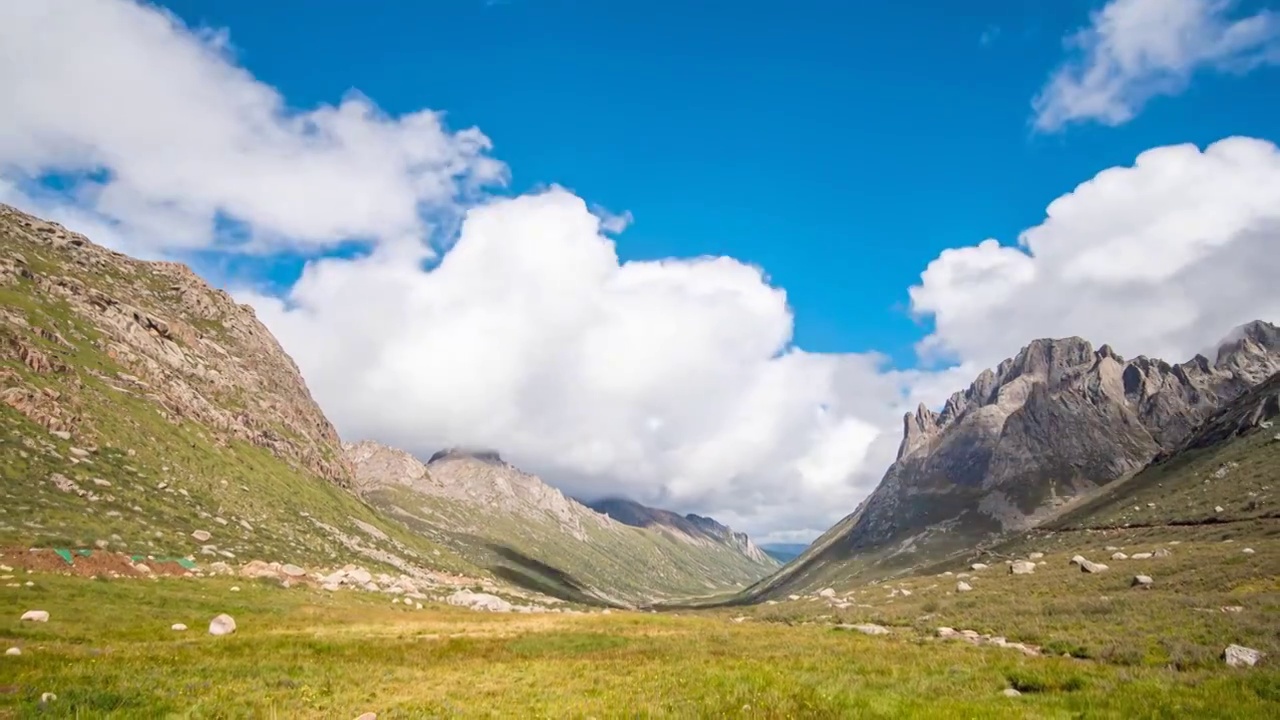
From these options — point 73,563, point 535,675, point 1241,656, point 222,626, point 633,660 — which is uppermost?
point 73,563

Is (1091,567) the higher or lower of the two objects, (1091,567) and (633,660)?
the lower

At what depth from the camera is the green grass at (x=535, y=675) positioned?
51.9 feet

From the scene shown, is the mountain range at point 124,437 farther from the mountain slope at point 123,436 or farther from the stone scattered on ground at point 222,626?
the stone scattered on ground at point 222,626

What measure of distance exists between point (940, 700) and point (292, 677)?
906 inches

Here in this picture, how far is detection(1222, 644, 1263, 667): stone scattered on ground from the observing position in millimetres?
20844

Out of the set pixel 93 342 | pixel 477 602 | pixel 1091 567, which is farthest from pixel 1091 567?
pixel 93 342

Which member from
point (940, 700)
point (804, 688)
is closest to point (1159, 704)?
point (940, 700)

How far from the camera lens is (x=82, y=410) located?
362 ft

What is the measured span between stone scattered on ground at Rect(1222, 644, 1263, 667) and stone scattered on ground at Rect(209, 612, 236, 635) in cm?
5056

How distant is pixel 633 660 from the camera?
92.1 feet

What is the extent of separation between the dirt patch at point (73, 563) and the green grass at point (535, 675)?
3.97 metres

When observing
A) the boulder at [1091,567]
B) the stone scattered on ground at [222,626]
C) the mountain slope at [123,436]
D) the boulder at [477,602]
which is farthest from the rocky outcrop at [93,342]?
the boulder at [1091,567]

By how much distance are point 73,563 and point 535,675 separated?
155ft

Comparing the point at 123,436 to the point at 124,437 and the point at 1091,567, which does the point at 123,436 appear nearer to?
the point at 124,437
